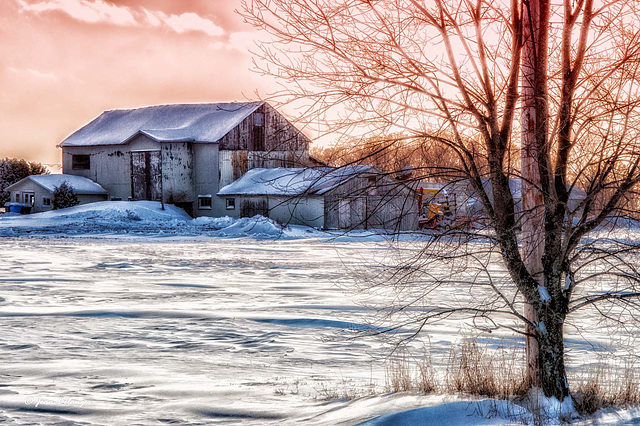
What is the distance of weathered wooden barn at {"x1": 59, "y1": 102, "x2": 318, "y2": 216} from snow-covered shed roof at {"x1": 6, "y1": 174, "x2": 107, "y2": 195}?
0.82 meters

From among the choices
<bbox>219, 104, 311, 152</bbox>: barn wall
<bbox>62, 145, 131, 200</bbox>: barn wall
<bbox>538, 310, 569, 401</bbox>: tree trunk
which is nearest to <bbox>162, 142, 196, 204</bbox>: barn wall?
<bbox>219, 104, 311, 152</bbox>: barn wall

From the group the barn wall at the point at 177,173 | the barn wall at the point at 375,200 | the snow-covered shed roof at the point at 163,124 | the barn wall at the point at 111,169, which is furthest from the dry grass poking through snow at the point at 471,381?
the barn wall at the point at 111,169

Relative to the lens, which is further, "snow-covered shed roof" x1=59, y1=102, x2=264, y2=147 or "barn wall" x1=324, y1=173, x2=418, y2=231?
"snow-covered shed roof" x1=59, y1=102, x2=264, y2=147

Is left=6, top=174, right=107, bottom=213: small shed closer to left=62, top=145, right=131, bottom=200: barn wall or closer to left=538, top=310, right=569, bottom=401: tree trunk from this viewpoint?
left=62, top=145, right=131, bottom=200: barn wall

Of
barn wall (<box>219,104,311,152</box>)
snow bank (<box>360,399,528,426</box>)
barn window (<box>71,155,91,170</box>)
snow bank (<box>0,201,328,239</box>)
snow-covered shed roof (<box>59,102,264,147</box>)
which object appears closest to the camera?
snow bank (<box>360,399,528,426</box>)

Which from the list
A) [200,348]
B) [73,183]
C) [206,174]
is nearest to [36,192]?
[73,183]

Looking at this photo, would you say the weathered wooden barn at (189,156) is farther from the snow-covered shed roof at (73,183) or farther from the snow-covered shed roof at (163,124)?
the snow-covered shed roof at (73,183)

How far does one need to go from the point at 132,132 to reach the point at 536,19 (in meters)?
Answer: 54.9

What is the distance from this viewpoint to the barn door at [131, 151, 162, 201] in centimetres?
5603

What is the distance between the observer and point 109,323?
45.3 feet

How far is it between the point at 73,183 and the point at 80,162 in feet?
12.7

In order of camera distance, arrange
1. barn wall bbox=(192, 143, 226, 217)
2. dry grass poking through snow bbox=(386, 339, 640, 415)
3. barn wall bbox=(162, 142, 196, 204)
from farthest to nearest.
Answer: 1. barn wall bbox=(162, 142, 196, 204)
2. barn wall bbox=(192, 143, 226, 217)
3. dry grass poking through snow bbox=(386, 339, 640, 415)

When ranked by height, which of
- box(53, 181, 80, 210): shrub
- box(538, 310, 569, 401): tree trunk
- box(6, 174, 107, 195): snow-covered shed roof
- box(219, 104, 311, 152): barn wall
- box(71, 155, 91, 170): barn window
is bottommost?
box(538, 310, 569, 401): tree trunk

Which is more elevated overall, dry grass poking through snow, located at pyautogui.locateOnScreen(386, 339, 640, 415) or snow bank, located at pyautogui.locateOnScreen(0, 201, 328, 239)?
snow bank, located at pyautogui.locateOnScreen(0, 201, 328, 239)
